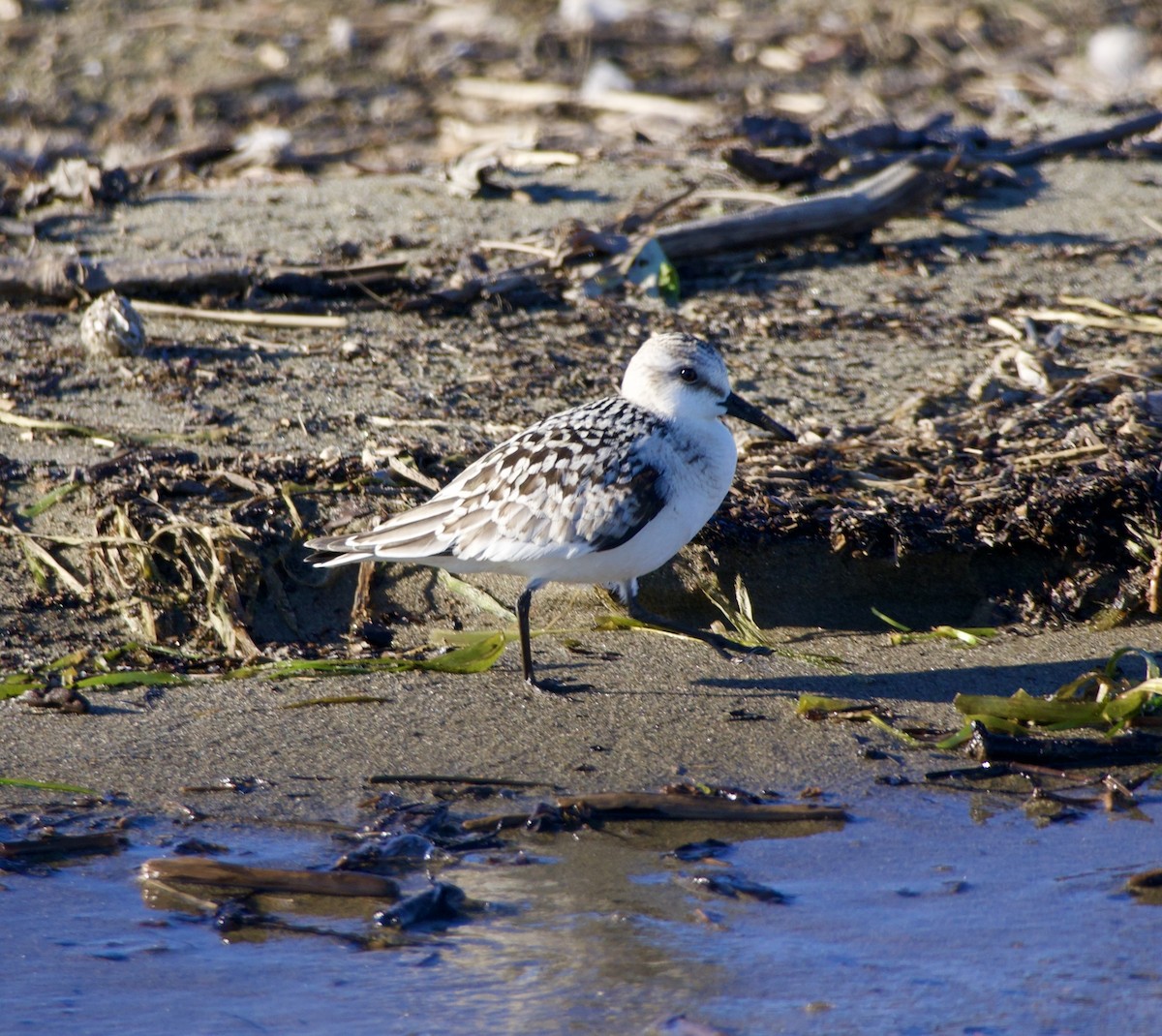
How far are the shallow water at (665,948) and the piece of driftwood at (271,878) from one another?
0.26ft

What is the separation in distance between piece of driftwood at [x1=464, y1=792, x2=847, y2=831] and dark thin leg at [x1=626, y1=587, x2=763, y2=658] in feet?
2.68

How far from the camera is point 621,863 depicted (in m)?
3.64

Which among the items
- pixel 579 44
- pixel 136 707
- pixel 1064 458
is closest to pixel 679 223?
pixel 1064 458

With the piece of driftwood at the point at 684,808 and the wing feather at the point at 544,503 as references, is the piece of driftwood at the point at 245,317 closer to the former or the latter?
the wing feather at the point at 544,503

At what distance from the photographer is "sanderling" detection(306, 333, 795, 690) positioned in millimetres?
4375

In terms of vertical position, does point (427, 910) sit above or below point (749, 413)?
below

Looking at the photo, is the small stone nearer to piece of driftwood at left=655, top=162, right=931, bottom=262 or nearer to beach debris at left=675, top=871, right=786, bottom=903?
piece of driftwood at left=655, top=162, right=931, bottom=262

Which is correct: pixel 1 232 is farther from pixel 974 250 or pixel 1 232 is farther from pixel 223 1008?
pixel 223 1008

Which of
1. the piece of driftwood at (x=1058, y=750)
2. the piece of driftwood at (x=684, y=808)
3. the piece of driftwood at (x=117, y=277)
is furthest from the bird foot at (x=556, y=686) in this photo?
the piece of driftwood at (x=117, y=277)

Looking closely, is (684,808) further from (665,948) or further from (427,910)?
(427,910)

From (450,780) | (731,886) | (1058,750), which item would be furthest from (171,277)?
→ (1058,750)

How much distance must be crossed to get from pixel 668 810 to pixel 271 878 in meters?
1.00

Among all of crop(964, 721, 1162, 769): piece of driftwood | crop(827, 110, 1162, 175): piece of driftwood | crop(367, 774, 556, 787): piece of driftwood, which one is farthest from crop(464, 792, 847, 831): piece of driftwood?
crop(827, 110, 1162, 175): piece of driftwood

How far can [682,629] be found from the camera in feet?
15.5
